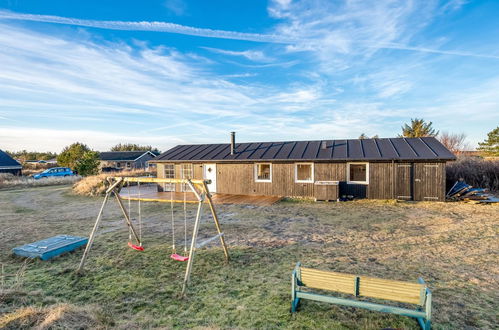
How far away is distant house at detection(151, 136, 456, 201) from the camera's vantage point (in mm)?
11855

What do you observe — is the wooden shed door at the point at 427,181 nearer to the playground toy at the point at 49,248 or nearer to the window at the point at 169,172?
the playground toy at the point at 49,248

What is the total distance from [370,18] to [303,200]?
30.0 feet

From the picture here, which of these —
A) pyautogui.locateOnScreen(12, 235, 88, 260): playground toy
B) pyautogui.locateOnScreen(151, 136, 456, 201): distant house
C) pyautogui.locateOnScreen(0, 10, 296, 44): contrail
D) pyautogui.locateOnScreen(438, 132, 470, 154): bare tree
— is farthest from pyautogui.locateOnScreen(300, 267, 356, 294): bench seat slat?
pyautogui.locateOnScreen(438, 132, 470, 154): bare tree

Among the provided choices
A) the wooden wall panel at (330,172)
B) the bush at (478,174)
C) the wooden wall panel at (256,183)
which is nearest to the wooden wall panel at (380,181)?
the wooden wall panel at (330,172)

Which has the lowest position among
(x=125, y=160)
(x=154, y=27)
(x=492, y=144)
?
(x=125, y=160)

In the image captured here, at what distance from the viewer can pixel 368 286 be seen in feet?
10.3

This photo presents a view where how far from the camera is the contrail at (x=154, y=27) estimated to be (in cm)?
985

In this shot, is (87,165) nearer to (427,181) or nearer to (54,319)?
(54,319)

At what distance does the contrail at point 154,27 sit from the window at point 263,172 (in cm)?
773

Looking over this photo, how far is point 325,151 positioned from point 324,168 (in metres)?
1.16

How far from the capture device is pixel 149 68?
45.2ft

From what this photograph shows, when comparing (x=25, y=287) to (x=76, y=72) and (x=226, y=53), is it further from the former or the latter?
(x=226, y=53)

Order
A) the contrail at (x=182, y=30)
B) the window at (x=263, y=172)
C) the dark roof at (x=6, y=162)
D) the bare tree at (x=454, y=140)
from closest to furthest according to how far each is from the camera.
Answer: the contrail at (x=182, y=30) < the window at (x=263, y=172) < the dark roof at (x=6, y=162) < the bare tree at (x=454, y=140)

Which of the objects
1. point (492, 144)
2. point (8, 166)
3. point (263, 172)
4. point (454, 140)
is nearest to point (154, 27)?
point (263, 172)
